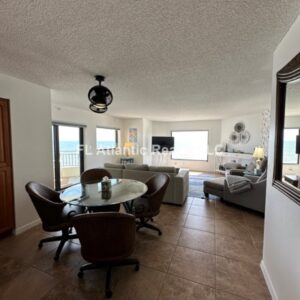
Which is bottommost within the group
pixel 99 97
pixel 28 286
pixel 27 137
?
pixel 28 286

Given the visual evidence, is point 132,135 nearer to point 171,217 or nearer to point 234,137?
point 234,137

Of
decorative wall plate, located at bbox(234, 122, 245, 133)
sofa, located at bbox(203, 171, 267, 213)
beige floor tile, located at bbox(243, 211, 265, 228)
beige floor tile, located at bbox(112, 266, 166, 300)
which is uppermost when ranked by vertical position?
decorative wall plate, located at bbox(234, 122, 245, 133)

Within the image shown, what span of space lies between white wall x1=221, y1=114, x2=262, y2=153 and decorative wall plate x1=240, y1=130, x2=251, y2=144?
0.28ft

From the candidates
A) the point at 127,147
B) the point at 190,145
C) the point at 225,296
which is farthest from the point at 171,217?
the point at 190,145

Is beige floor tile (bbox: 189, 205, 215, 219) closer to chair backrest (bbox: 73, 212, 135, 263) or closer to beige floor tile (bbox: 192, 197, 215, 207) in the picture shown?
beige floor tile (bbox: 192, 197, 215, 207)

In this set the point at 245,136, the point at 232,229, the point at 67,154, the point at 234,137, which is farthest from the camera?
the point at 234,137

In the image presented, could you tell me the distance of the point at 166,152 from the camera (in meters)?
8.06

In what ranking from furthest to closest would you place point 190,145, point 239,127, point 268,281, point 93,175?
1. point 190,145
2. point 239,127
3. point 93,175
4. point 268,281

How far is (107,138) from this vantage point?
645cm

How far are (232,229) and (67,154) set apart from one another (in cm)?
437

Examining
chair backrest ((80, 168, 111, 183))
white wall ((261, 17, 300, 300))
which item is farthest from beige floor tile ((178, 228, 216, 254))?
chair backrest ((80, 168, 111, 183))

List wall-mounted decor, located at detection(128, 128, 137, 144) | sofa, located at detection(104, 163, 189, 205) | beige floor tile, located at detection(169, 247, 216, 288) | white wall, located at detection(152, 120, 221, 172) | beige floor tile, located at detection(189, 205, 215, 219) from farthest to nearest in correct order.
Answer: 1. white wall, located at detection(152, 120, 221, 172)
2. wall-mounted decor, located at detection(128, 128, 137, 144)
3. sofa, located at detection(104, 163, 189, 205)
4. beige floor tile, located at detection(189, 205, 215, 219)
5. beige floor tile, located at detection(169, 247, 216, 288)

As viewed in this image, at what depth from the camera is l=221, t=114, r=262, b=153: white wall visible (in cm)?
561

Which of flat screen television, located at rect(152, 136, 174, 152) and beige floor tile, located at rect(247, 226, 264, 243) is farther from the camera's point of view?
flat screen television, located at rect(152, 136, 174, 152)
